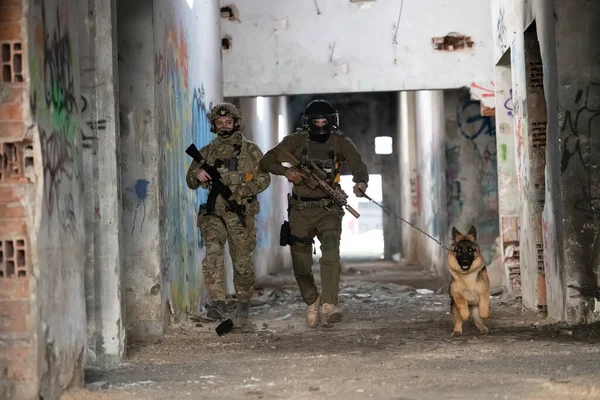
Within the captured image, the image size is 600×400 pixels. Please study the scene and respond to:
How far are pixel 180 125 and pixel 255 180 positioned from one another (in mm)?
1257

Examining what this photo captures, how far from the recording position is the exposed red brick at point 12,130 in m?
4.28

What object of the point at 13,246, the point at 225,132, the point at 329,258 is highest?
the point at 225,132

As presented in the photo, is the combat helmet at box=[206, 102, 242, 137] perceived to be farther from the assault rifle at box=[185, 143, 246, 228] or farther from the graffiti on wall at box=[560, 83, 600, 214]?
the graffiti on wall at box=[560, 83, 600, 214]

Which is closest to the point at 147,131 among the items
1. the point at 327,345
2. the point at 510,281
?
the point at 327,345

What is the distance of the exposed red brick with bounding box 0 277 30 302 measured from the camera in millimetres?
4238

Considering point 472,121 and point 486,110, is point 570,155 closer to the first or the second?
point 486,110

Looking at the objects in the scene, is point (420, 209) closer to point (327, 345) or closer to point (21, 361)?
point (327, 345)

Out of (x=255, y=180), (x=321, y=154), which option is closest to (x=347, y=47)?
(x=321, y=154)

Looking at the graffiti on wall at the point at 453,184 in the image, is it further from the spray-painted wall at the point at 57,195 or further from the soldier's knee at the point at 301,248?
the spray-painted wall at the point at 57,195

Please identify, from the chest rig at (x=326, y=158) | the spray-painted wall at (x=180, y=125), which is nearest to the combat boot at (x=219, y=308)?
the spray-painted wall at (x=180, y=125)

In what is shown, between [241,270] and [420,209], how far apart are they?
13.6 metres

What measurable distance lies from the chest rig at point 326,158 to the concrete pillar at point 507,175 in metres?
3.74

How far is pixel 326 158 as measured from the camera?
8.08m

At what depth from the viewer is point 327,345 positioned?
6863 millimetres
